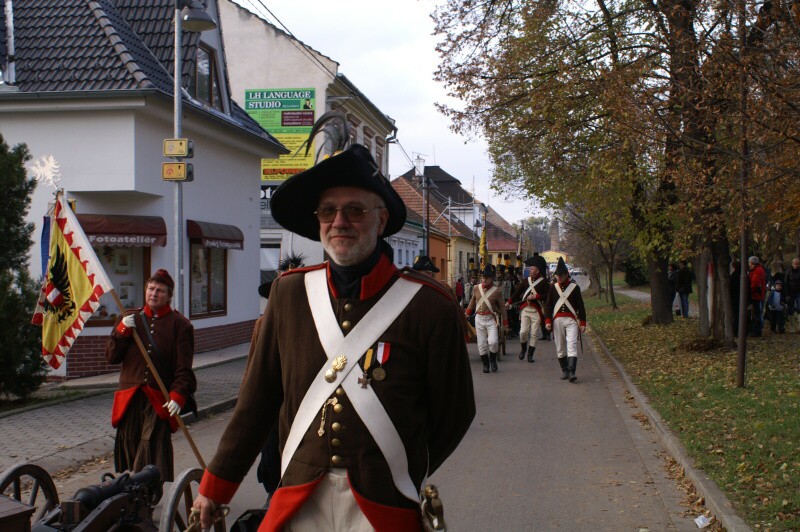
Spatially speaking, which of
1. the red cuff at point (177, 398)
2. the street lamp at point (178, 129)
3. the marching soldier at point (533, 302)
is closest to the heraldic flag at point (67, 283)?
the red cuff at point (177, 398)

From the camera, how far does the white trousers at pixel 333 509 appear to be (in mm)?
2754

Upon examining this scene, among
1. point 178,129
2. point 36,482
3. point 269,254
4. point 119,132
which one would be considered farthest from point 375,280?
point 269,254

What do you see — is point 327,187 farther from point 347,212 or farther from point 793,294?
point 793,294

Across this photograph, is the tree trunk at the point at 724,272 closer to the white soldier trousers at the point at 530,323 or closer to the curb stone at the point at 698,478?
the white soldier trousers at the point at 530,323

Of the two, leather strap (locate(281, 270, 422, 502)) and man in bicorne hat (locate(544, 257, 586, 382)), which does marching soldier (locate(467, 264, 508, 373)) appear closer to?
man in bicorne hat (locate(544, 257, 586, 382))

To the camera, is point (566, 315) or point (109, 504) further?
point (566, 315)

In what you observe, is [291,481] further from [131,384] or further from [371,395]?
[131,384]

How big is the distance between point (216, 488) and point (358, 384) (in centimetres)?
67

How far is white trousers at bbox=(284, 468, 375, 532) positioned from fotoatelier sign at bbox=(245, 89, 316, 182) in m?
26.2

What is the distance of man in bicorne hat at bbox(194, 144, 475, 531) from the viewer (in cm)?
275

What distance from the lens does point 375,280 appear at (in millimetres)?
2924

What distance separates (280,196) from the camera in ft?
10.1

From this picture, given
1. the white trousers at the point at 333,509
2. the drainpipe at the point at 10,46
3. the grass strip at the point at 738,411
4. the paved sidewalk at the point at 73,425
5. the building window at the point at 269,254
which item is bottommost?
the paved sidewalk at the point at 73,425

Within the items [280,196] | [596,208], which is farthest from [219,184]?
[280,196]
